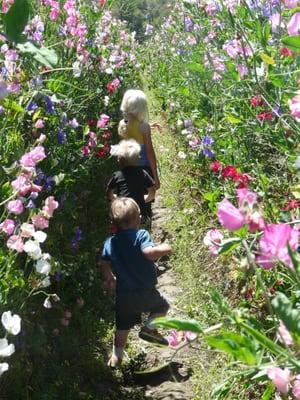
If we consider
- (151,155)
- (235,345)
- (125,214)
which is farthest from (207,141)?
(235,345)

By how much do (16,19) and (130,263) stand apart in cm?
224

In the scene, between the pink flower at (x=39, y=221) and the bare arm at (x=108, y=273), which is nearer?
the pink flower at (x=39, y=221)

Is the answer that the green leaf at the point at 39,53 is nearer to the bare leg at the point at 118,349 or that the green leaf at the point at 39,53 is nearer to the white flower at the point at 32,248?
the white flower at the point at 32,248

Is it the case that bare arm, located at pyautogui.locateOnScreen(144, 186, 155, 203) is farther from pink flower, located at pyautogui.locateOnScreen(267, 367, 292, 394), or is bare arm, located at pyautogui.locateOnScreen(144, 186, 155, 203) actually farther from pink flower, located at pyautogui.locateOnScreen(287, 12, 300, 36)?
pink flower, located at pyautogui.locateOnScreen(267, 367, 292, 394)

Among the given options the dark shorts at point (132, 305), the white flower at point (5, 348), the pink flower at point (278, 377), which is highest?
the pink flower at point (278, 377)

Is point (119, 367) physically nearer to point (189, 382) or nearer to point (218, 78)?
point (189, 382)

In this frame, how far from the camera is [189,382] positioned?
2.76m

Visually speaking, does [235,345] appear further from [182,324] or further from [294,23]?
[294,23]

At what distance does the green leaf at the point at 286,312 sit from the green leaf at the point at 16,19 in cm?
48

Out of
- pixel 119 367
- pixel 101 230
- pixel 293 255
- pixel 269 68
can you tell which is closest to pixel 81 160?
pixel 101 230

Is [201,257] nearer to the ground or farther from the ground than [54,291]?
nearer to the ground

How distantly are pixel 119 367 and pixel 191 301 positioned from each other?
69 cm

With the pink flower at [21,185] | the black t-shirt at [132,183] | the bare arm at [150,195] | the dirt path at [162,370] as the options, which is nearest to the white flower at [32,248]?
the pink flower at [21,185]

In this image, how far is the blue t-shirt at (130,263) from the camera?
2822mm
